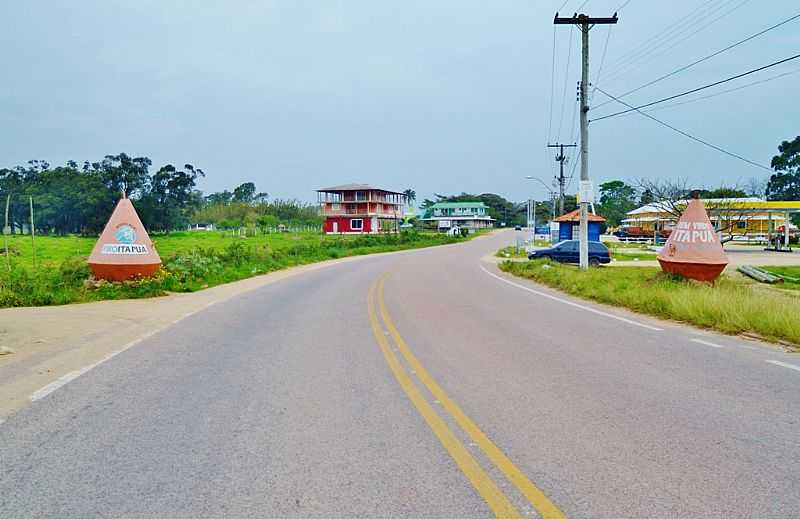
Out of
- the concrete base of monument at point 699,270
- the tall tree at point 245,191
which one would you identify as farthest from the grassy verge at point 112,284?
the tall tree at point 245,191

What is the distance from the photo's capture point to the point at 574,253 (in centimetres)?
3247

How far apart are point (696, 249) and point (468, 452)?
14.0 metres

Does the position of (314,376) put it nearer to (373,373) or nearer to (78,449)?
(373,373)

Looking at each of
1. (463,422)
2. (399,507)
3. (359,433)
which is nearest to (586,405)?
(463,422)

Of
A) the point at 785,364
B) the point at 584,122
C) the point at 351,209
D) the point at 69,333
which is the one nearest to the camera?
the point at 785,364

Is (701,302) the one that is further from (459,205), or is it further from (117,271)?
(459,205)

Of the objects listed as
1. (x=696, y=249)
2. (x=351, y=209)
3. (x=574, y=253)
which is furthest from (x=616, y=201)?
(x=696, y=249)

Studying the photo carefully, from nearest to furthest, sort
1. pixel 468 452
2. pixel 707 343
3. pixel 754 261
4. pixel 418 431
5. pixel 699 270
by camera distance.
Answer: pixel 468 452 < pixel 418 431 < pixel 707 343 < pixel 699 270 < pixel 754 261

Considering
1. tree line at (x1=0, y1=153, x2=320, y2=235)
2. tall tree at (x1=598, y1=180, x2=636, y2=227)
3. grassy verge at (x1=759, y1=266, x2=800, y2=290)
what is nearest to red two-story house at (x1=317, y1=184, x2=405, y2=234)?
tree line at (x1=0, y1=153, x2=320, y2=235)

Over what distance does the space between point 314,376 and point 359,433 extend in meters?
2.33

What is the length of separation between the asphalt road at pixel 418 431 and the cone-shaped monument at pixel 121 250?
848 cm

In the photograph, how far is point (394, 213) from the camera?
103812 mm

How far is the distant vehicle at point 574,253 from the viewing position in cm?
3173

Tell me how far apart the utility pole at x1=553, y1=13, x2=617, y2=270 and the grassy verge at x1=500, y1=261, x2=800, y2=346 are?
251 cm
